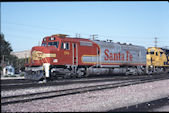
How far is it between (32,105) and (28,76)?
9694mm

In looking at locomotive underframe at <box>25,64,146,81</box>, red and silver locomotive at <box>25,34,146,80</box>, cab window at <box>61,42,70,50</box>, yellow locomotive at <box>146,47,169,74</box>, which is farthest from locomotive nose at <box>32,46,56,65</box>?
yellow locomotive at <box>146,47,169,74</box>

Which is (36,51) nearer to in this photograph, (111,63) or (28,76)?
(28,76)

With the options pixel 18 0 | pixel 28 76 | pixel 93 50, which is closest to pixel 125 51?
pixel 93 50

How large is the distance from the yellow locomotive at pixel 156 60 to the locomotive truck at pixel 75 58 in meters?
3.72

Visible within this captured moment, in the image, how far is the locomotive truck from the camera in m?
17.5

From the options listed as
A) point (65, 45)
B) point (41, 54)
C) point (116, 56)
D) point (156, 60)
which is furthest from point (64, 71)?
point (156, 60)

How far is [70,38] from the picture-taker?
64.7 feet

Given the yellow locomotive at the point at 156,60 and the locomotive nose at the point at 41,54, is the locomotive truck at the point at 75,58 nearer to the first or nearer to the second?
the locomotive nose at the point at 41,54

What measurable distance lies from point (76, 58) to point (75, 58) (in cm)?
11

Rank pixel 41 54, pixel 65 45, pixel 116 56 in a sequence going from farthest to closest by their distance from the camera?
1. pixel 116 56
2. pixel 65 45
3. pixel 41 54

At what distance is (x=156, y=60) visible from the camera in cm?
2938

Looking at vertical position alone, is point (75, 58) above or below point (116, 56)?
below

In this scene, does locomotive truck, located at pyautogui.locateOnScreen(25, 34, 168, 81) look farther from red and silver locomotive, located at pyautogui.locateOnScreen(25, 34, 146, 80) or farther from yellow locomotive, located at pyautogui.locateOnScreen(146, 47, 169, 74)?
yellow locomotive, located at pyautogui.locateOnScreen(146, 47, 169, 74)

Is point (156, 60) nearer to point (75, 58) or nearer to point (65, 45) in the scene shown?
point (75, 58)
